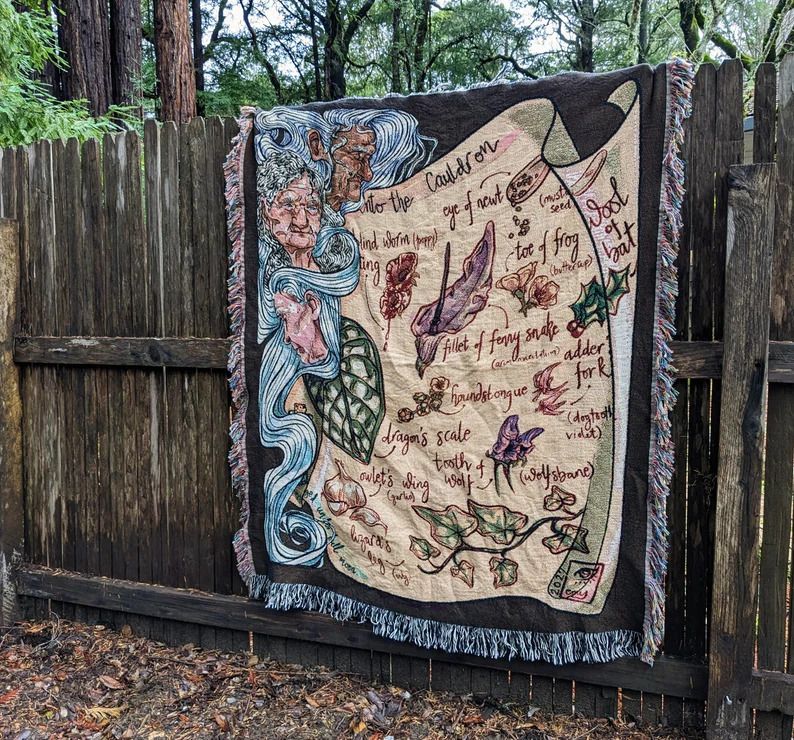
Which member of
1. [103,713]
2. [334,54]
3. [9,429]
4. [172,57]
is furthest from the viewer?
[334,54]

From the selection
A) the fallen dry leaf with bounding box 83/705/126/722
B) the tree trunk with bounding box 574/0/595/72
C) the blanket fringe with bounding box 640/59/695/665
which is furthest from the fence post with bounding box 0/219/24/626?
the tree trunk with bounding box 574/0/595/72

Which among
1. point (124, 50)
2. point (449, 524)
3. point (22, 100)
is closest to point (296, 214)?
point (449, 524)

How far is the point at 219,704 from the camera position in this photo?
270cm

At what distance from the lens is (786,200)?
7.23ft

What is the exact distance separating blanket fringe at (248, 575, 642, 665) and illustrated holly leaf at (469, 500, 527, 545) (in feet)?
1.20

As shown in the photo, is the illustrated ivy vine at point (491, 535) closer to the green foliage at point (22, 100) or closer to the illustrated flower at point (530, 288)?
the illustrated flower at point (530, 288)

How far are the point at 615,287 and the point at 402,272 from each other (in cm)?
79

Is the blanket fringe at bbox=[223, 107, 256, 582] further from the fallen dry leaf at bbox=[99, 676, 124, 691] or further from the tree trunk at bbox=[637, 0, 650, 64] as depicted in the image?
the tree trunk at bbox=[637, 0, 650, 64]

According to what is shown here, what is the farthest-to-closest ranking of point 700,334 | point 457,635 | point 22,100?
1. point 22,100
2. point 457,635
3. point 700,334

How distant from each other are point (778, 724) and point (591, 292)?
162 centimetres

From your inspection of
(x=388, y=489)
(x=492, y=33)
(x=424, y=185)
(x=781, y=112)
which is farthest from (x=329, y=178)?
(x=492, y=33)

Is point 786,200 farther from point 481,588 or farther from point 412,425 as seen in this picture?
point 481,588

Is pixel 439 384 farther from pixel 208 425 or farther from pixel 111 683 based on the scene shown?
pixel 111 683

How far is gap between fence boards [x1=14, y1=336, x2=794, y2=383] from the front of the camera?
7.47ft
